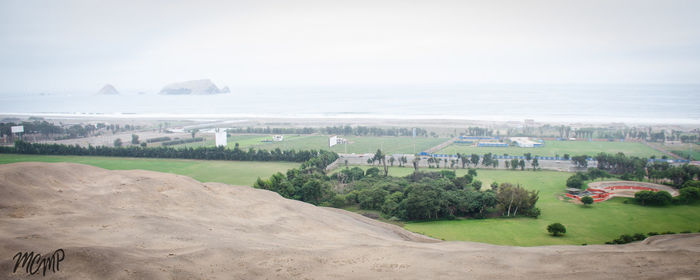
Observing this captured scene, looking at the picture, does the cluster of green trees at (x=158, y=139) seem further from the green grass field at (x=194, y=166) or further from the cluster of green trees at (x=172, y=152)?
the green grass field at (x=194, y=166)

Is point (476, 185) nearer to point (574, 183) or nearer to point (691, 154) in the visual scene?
point (574, 183)

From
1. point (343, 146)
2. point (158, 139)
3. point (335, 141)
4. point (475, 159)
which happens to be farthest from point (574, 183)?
point (158, 139)

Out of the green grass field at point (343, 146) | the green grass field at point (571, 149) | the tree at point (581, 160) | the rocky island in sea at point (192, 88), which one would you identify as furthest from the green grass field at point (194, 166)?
the rocky island in sea at point (192, 88)

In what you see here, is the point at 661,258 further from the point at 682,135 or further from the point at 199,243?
the point at 682,135

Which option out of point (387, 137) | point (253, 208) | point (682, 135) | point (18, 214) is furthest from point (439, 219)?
point (682, 135)

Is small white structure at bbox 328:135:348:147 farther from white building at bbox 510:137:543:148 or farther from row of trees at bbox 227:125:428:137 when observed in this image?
white building at bbox 510:137:543:148

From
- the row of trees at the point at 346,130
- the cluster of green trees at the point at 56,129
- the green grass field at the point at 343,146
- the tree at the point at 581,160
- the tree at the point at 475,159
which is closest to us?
the tree at the point at 581,160

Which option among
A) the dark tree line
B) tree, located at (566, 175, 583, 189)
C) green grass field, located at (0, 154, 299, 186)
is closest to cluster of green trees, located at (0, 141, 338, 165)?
green grass field, located at (0, 154, 299, 186)
